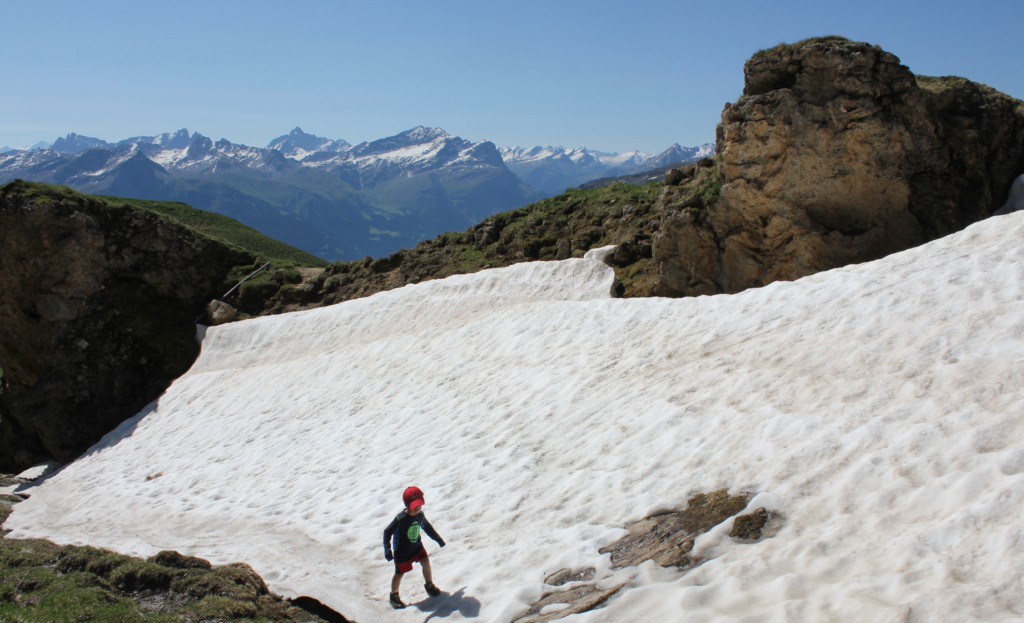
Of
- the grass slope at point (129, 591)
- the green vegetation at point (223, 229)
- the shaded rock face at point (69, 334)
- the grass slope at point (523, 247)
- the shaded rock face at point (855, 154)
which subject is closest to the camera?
the grass slope at point (129, 591)

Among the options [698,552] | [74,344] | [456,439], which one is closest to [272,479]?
[456,439]

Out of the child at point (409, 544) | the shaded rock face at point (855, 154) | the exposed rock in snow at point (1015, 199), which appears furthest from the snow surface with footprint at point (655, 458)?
the exposed rock in snow at point (1015, 199)

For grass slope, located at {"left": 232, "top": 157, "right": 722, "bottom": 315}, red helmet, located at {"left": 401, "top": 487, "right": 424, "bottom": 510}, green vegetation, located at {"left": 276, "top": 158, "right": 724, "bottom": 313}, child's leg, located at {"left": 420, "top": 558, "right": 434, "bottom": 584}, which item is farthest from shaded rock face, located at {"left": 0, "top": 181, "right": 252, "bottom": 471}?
child's leg, located at {"left": 420, "top": 558, "right": 434, "bottom": 584}

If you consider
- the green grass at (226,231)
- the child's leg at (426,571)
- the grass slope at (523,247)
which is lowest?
the child's leg at (426,571)

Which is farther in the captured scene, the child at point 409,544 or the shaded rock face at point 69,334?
the shaded rock face at point 69,334

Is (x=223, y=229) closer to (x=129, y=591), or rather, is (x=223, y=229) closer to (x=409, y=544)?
(x=129, y=591)

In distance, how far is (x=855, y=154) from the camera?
14.3 metres

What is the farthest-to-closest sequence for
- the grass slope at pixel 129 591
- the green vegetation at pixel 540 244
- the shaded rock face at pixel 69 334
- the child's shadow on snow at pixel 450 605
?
the shaded rock face at pixel 69 334 < the green vegetation at pixel 540 244 < the child's shadow on snow at pixel 450 605 < the grass slope at pixel 129 591

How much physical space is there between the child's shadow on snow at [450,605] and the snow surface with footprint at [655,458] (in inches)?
1.6

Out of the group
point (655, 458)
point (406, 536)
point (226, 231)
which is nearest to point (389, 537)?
point (406, 536)

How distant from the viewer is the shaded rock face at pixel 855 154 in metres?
14.2

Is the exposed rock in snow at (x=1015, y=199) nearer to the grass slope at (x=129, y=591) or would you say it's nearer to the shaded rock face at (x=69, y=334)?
the grass slope at (x=129, y=591)

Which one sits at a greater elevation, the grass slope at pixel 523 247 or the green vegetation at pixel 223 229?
the green vegetation at pixel 223 229

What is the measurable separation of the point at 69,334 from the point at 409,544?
2451cm
